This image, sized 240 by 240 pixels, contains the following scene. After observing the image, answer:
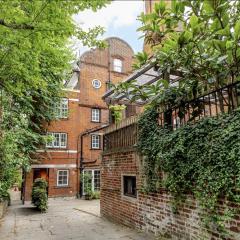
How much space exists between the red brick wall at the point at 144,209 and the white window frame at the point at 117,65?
49.9 ft

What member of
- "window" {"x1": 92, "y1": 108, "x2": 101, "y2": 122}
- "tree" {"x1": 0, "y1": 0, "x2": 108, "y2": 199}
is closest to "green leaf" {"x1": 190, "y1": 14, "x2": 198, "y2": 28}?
"tree" {"x1": 0, "y1": 0, "x2": 108, "y2": 199}

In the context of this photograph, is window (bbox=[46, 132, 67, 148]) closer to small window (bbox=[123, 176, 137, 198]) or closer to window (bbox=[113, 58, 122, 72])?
window (bbox=[113, 58, 122, 72])

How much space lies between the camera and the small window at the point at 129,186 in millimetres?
8172

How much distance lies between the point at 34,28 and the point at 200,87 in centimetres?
402

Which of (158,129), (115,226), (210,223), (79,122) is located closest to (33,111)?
(79,122)

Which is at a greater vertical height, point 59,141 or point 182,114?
point 59,141

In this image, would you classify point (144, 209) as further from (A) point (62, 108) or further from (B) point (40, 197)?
(A) point (62, 108)

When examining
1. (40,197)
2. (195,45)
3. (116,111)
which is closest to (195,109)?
(195,45)

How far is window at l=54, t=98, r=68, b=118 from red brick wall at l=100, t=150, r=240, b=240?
10.6m

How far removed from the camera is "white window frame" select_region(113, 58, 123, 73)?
2425cm

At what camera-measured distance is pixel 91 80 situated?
74.5ft

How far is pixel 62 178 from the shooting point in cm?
2025

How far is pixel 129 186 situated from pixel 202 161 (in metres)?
3.80

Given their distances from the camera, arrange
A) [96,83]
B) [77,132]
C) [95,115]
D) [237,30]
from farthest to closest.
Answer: [96,83]
[95,115]
[77,132]
[237,30]
